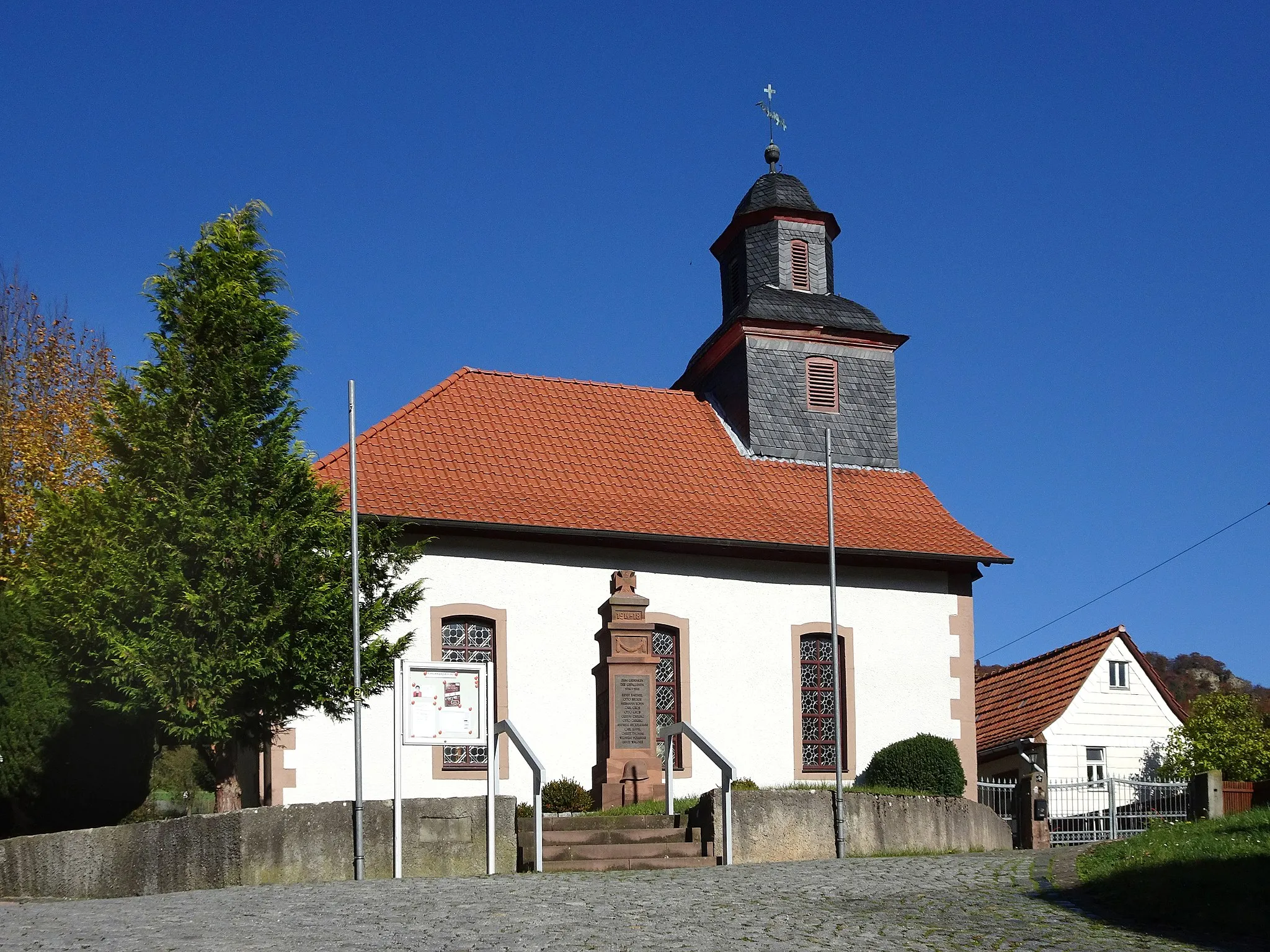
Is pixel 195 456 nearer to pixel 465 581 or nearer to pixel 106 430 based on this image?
pixel 106 430

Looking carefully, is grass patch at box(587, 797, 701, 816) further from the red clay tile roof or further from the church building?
the red clay tile roof

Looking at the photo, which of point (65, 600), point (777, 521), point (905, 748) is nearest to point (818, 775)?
point (905, 748)

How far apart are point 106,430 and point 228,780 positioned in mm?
4078

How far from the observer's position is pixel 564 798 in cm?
1936

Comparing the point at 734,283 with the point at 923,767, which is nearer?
the point at 923,767

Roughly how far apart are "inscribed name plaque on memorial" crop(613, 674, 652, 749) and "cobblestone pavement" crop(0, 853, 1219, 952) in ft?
19.9

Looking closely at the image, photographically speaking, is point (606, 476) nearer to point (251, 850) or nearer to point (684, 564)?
point (684, 564)

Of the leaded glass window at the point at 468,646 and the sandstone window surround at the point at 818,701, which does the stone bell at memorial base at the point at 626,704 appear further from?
the sandstone window surround at the point at 818,701

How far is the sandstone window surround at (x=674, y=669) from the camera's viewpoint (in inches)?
840

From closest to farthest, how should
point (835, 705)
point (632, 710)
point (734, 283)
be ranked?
point (835, 705) → point (632, 710) → point (734, 283)

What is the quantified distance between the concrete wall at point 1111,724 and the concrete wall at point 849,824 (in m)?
14.0

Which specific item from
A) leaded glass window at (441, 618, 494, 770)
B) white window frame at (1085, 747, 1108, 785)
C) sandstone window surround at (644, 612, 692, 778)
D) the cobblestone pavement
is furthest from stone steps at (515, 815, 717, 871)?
white window frame at (1085, 747, 1108, 785)

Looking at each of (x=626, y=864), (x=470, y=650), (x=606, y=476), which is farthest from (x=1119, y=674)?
(x=626, y=864)

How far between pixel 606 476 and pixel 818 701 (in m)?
4.60
